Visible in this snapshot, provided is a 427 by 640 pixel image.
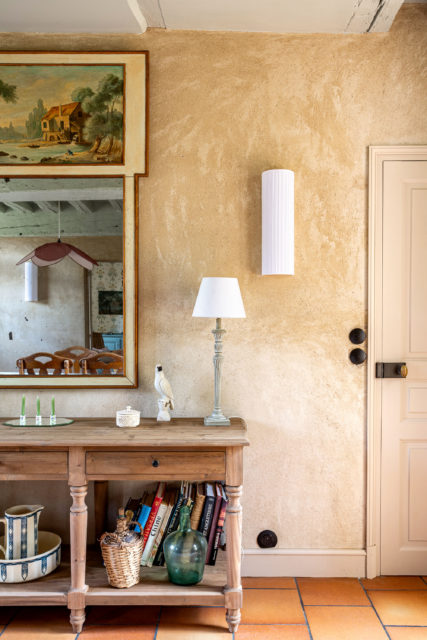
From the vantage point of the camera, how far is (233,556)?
2229 millimetres

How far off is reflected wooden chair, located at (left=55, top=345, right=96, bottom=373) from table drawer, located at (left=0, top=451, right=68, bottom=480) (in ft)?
1.99

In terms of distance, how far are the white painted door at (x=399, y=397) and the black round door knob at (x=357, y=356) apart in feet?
0.42

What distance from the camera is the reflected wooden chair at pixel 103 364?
8.95ft

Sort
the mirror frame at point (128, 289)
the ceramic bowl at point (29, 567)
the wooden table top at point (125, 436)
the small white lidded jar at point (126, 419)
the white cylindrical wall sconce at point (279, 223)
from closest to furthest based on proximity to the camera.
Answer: the wooden table top at point (125, 436), the ceramic bowl at point (29, 567), the small white lidded jar at point (126, 419), the white cylindrical wall sconce at point (279, 223), the mirror frame at point (128, 289)

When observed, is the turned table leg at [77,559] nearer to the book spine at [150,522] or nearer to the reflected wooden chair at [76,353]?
the book spine at [150,522]

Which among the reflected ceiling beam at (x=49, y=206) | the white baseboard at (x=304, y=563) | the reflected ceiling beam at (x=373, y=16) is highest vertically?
the reflected ceiling beam at (x=373, y=16)

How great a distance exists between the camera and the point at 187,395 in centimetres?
274

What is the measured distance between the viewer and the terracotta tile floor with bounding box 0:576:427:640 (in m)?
2.21

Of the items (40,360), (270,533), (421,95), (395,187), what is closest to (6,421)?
(40,360)

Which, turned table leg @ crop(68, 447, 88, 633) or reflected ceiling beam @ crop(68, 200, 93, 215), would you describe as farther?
reflected ceiling beam @ crop(68, 200, 93, 215)

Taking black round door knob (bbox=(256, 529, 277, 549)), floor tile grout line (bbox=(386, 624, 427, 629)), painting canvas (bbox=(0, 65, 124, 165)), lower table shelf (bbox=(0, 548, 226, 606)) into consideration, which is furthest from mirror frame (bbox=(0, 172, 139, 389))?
floor tile grout line (bbox=(386, 624, 427, 629))

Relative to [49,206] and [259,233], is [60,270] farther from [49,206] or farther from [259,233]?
[259,233]

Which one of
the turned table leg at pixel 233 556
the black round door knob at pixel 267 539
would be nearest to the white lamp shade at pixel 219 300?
the turned table leg at pixel 233 556

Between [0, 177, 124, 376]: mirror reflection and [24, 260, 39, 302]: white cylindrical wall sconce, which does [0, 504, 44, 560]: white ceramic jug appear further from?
[24, 260, 39, 302]: white cylindrical wall sconce
